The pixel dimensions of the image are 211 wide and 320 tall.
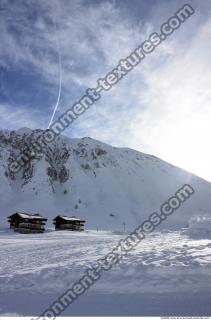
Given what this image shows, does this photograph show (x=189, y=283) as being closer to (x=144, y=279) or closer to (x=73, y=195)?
(x=144, y=279)

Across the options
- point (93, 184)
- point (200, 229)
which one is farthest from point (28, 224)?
point (93, 184)

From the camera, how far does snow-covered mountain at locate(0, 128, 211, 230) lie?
102062 millimetres

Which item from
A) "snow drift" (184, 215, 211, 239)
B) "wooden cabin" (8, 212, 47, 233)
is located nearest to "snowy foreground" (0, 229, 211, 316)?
"snow drift" (184, 215, 211, 239)

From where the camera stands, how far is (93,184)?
12319 cm

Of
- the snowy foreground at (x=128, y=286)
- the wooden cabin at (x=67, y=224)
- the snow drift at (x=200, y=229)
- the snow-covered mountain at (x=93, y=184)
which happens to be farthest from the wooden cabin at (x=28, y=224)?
the snowy foreground at (x=128, y=286)

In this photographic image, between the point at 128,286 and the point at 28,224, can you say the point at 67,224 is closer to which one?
the point at 28,224

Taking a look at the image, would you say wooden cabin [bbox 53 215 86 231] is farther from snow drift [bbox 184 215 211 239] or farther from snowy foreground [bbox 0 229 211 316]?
snowy foreground [bbox 0 229 211 316]

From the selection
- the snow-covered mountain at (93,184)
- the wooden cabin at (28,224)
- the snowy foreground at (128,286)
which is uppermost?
the snow-covered mountain at (93,184)

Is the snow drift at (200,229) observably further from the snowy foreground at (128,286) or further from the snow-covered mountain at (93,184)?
the snow-covered mountain at (93,184)

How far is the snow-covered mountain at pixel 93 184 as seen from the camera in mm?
102062

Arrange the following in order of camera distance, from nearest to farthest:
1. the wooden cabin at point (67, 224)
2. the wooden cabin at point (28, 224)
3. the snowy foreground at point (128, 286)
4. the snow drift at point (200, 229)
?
the snowy foreground at point (128, 286)
the snow drift at point (200, 229)
the wooden cabin at point (28, 224)
the wooden cabin at point (67, 224)

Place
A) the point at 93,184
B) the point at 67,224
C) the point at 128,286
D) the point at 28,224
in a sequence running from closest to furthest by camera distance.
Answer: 1. the point at 128,286
2. the point at 28,224
3. the point at 67,224
4. the point at 93,184

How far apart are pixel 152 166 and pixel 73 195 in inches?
1921

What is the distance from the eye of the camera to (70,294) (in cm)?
1102
